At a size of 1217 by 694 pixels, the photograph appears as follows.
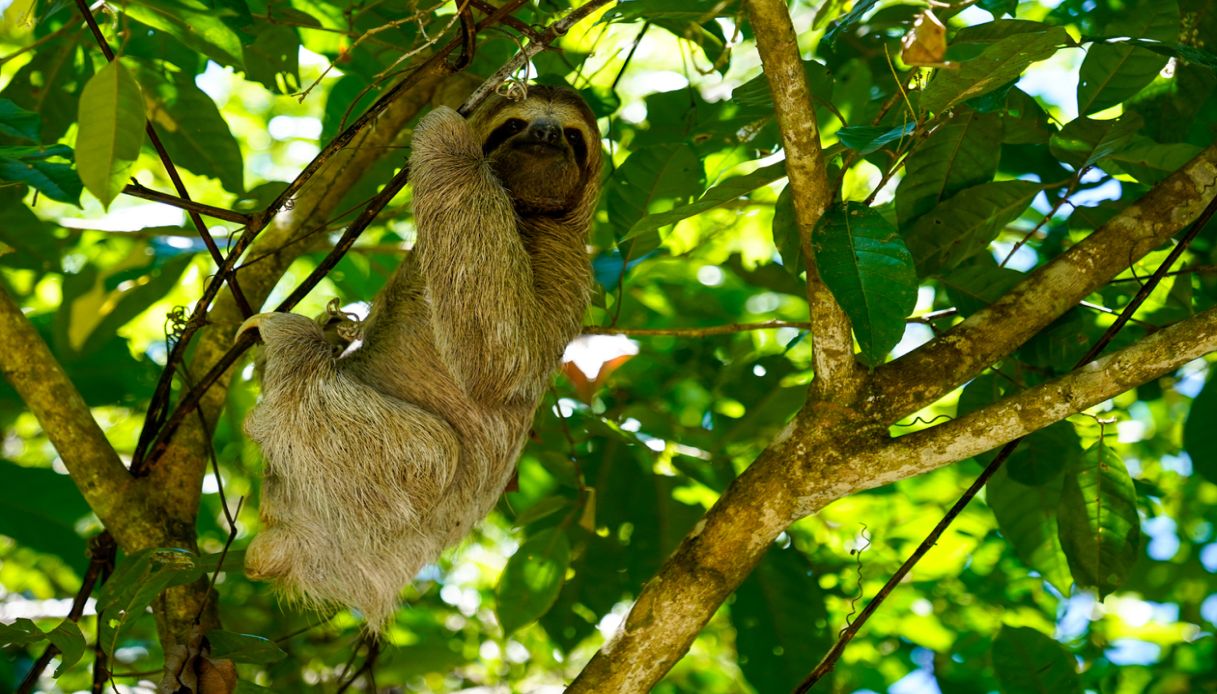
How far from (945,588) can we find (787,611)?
10.4 ft

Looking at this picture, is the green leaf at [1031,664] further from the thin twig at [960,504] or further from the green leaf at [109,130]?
the green leaf at [109,130]

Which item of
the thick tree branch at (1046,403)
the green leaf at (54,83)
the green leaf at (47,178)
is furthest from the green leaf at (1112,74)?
the green leaf at (54,83)

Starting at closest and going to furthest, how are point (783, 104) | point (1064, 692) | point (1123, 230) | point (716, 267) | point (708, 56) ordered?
point (783, 104) → point (1123, 230) → point (1064, 692) → point (708, 56) → point (716, 267)

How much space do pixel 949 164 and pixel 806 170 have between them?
1.29 metres

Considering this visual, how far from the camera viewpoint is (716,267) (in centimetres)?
863

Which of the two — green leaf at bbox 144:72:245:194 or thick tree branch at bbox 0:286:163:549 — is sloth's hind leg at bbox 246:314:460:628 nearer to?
thick tree branch at bbox 0:286:163:549

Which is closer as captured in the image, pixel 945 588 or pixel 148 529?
pixel 148 529

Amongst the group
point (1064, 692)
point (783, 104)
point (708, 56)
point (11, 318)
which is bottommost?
point (1064, 692)

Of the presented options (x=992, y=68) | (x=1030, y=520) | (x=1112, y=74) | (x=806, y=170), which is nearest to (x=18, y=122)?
(x=806, y=170)

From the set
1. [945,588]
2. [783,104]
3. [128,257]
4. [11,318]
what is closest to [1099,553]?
[783,104]

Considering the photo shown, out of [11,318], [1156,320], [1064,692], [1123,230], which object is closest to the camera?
[1123,230]

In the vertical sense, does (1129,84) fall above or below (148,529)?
above

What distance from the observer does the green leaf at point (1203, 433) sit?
18.8 feet

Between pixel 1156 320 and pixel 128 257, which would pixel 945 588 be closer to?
pixel 1156 320
